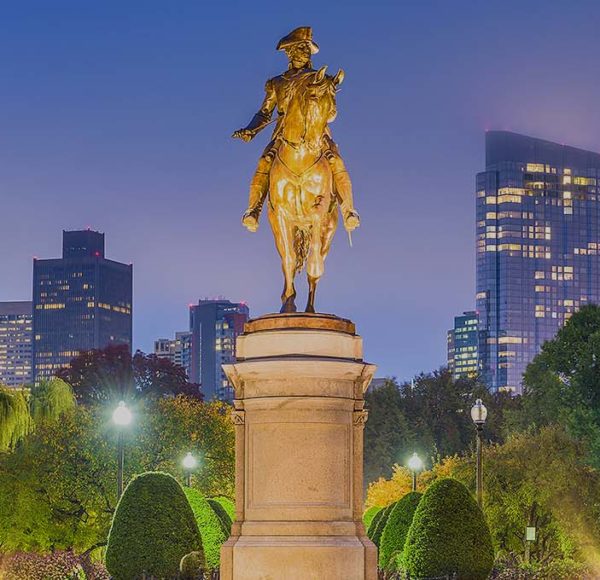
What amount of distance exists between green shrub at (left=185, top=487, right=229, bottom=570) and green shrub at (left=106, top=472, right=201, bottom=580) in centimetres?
410

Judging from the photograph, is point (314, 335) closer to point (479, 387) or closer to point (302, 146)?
point (302, 146)

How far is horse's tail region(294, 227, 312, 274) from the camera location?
60.3ft

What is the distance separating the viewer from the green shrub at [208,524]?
3005 cm

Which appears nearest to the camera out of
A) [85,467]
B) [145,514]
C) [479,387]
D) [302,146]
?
[302,146]

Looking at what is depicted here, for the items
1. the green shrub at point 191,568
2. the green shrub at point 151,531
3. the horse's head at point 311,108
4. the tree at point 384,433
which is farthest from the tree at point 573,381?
the horse's head at point 311,108

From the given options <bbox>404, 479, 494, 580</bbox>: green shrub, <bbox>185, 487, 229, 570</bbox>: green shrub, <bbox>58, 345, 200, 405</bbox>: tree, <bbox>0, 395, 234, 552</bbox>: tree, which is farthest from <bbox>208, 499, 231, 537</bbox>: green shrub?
<bbox>58, 345, 200, 405</bbox>: tree

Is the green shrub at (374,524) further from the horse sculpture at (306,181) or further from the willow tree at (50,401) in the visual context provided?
the horse sculpture at (306,181)

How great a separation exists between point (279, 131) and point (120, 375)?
86.6 m

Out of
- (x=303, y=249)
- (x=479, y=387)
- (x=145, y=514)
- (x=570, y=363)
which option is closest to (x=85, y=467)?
(x=570, y=363)

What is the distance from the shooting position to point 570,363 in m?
56.8

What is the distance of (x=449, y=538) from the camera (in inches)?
950

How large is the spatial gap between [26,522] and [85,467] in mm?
3549

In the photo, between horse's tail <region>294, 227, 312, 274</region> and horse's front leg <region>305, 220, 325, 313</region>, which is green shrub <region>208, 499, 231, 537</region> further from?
horse's front leg <region>305, 220, 325, 313</region>

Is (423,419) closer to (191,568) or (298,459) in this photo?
(191,568)
